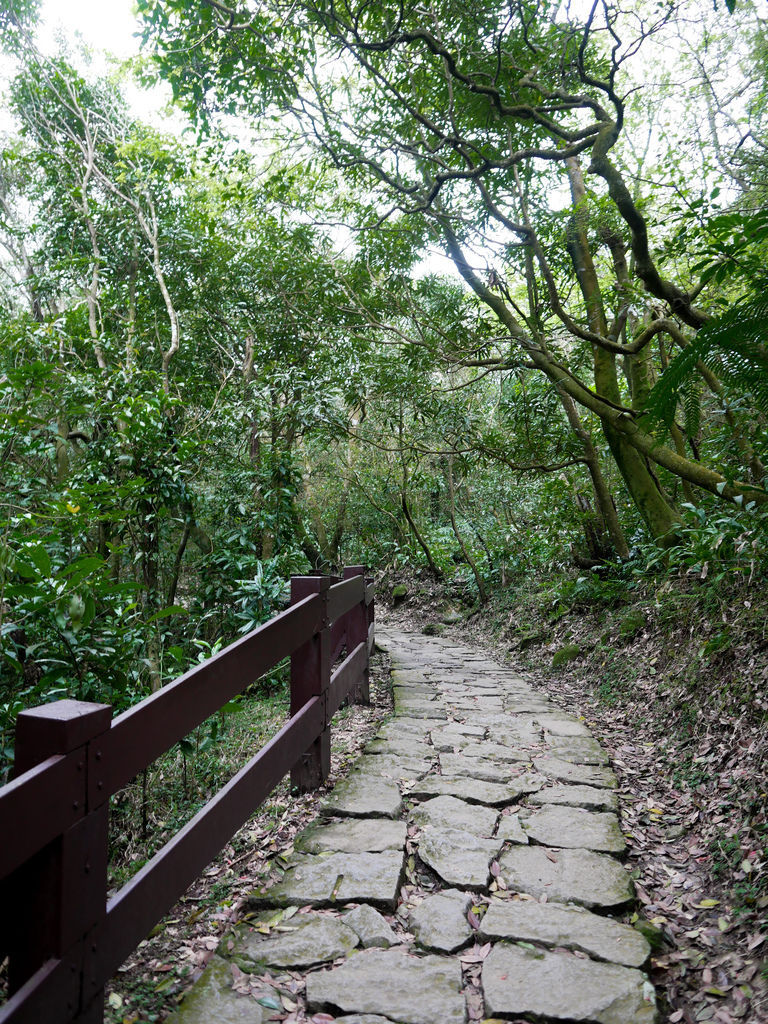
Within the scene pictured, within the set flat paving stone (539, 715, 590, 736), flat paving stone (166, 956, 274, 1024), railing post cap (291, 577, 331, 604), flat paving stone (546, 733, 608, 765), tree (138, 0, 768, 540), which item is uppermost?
tree (138, 0, 768, 540)

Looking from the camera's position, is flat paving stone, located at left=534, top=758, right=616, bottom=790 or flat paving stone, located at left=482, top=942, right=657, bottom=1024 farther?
flat paving stone, located at left=534, top=758, right=616, bottom=790

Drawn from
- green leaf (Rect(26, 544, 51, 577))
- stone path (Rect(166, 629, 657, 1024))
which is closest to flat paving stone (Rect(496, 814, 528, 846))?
stone path (Rect(166, 629, 657, 1024))

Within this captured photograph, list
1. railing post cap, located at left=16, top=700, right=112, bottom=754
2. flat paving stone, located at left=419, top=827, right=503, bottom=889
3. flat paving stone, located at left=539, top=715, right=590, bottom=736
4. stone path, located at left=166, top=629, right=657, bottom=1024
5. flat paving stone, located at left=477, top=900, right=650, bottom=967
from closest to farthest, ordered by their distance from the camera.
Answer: railing post cap, located at left=16, top=700, right=112, bottom=754 → stone path, located at left=166, top=629, right=657, bottom=1024 → flat paving stone, located at left=477, top=900, right=650, bottom=967 → flat paving stone, located at left=419, top=827, right=503, bottom=889 → flat paving stone, located at left=539, top=715, right=590, bottom=736

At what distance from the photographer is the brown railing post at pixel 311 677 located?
341 cm

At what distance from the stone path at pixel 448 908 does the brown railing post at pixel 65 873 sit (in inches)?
20.9

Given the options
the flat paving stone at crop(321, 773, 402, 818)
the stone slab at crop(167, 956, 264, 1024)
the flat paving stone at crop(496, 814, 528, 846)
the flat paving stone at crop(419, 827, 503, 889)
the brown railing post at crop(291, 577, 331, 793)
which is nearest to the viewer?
the stone slab at crop(167, 956, 264, 1024)

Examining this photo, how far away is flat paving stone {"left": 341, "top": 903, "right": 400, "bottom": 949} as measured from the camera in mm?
2254

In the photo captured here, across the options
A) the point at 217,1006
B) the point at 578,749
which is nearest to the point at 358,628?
the point at 578,749

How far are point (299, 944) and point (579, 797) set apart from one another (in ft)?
6.10

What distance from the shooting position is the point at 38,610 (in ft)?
10.5

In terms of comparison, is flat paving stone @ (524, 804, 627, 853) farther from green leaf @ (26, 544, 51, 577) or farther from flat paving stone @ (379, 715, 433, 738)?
green leaf @ (26, 544, 51, 577)

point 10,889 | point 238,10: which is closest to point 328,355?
point 238,10

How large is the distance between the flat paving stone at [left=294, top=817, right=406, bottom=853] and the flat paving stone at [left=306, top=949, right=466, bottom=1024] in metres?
0.72

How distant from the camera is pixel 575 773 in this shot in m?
3.89
